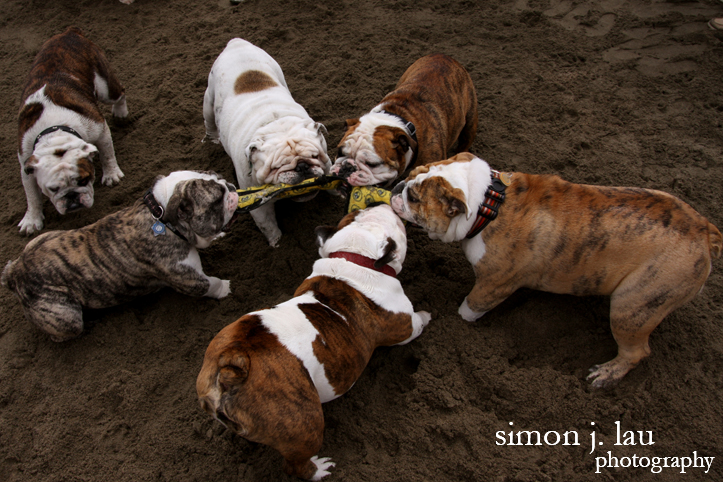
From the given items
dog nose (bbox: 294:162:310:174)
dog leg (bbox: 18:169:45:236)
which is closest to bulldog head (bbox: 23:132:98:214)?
dog leg (bbox: 18:169:45:236)

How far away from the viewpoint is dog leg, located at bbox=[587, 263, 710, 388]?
300cm

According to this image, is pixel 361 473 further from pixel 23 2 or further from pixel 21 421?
pixel 23 2

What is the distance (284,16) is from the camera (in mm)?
7219

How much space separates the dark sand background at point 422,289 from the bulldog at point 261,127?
0.72 m

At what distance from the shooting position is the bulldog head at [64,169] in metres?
4.55

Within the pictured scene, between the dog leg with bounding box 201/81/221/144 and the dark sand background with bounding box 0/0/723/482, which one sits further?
the dog leg with bounding box 201/81/221/144

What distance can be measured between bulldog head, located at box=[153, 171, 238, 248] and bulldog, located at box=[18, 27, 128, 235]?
5.05 ft

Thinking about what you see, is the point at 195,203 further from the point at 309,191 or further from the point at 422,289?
the point at 422,289

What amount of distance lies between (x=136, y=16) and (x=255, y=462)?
782cm

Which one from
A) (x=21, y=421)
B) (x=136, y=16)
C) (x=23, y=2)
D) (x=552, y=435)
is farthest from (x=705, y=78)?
(x=23, y=2)

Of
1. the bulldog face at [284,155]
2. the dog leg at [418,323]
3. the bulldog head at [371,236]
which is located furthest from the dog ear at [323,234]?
the dog leg at [418,323]

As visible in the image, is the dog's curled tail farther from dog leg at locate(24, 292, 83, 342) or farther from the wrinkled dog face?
the wrinkled dog face

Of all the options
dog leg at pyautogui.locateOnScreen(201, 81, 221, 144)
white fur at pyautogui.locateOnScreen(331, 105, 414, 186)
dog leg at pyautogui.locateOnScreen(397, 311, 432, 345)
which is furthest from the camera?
dog leg at pyautogui.locateOnScreen(201, 81, 221, 144)

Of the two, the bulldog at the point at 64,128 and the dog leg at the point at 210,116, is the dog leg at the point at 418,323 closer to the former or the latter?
the dog leg at the point at 210,116
